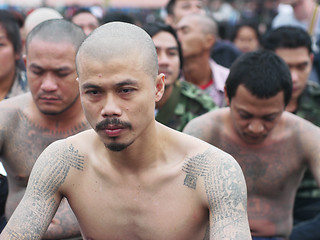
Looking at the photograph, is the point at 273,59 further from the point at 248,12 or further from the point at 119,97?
the point at 248,12

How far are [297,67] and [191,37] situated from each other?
1.82 meters

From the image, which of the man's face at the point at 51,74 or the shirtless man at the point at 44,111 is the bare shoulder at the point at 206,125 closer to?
the shirtless man at the point at 44,111

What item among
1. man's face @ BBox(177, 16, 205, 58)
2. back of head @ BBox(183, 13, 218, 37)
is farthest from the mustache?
back of head @ BBox(183, 13, 218, 37)

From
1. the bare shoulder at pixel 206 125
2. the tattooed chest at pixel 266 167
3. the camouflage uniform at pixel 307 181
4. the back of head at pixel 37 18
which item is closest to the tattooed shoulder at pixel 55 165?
the bare shoulder at pixel 206 125

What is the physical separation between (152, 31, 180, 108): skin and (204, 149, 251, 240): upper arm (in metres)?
2.47

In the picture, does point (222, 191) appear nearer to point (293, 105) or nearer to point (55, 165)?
point (55, 165)

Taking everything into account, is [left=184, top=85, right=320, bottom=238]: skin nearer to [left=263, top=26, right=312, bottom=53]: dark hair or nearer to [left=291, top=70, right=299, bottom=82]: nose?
[left=291, top=70, right=299, bottom=82]: nose

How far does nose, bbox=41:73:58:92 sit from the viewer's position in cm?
342

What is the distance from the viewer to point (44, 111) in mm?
3551

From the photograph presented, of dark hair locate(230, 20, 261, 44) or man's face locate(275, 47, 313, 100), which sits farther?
dark hair locate(230, 20, 261, 44)

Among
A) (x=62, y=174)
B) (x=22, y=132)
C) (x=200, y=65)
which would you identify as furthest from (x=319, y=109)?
(x=62, y=174)

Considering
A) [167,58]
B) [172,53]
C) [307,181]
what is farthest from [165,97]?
[307,181]

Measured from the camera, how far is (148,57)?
Answer: 2393 millimetres

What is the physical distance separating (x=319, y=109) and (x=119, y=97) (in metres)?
2.99
